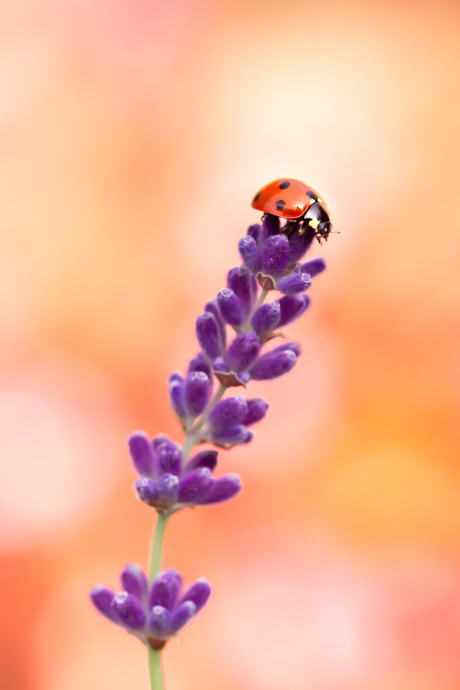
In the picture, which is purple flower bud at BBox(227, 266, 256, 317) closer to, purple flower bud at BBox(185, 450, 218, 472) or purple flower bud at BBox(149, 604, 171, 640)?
purple flower bud at BBox(185, 450, 218, 472)

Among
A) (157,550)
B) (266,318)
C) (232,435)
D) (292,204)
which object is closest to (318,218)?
(292,204)

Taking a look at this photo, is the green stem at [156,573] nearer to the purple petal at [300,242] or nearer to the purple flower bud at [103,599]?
→ the purple flower bud at [103,599]

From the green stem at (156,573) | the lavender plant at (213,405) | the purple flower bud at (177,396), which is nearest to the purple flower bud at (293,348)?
the lavender plant at (213,405)

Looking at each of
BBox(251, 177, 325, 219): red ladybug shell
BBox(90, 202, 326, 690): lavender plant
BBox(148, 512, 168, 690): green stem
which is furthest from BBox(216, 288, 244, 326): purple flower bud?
BBox(148, 512, 168, 690): green stem

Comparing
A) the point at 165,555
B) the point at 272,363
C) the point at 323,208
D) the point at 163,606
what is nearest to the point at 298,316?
the point at 272,363

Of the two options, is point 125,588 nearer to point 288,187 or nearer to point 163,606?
point 163,606

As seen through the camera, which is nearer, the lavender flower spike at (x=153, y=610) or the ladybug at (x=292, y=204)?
the lavender flower spike at (x=153, y=610)
